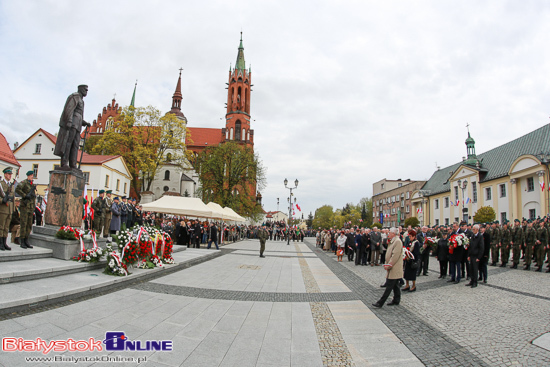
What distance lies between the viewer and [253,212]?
44.3 metres

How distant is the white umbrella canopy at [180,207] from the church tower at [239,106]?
162ft

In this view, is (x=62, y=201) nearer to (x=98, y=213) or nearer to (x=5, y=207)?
(x=5, y=207)

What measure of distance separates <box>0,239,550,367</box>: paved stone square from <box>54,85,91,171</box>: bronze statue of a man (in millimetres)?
4721

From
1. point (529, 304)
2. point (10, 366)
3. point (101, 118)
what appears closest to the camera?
point (10, 366)

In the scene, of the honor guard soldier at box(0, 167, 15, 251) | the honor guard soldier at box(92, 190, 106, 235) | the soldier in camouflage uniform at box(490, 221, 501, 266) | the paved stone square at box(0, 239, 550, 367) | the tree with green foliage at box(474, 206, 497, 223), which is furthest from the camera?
the tree with green foliage at box(474, 206, 497, 223)

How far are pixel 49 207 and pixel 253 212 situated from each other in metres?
35.7

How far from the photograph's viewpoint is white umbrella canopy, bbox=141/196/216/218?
60.1 ft

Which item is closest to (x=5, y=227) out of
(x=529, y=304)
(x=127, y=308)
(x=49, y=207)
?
(x=49, y=207)

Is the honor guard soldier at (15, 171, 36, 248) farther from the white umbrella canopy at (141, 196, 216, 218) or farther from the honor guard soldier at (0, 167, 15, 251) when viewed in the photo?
the white umbrella canopy at (141, 196, 216, 218)

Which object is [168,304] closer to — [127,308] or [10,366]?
[127,308]

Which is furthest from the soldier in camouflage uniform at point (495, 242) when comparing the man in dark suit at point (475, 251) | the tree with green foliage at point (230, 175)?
the tree with green foliage at point (230, 175)

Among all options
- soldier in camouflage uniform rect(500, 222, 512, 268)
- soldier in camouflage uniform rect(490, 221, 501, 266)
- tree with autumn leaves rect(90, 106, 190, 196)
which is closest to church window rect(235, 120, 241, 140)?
tree with autumn leaves rect(90, 106, 190, 196)

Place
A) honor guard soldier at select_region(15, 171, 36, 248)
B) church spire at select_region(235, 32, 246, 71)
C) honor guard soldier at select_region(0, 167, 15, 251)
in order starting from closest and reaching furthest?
honor guard soldier at select_region(0, 167, 15, 251) → honor guard soldier at select_region(15, 171, 36, 248) → church spire at select_region(235, 32, 246, 71)

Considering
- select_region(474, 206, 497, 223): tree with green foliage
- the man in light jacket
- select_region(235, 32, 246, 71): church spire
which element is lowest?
the man in light jacket
